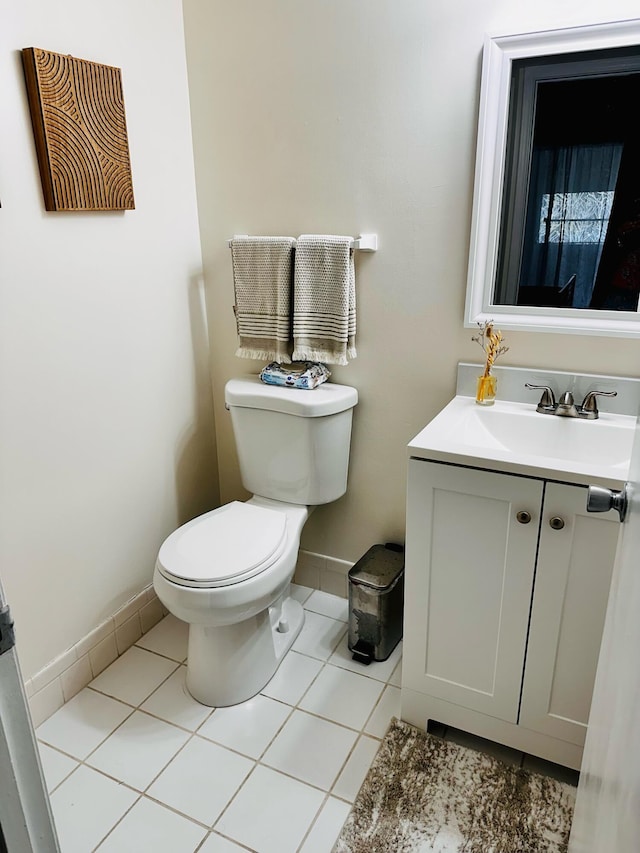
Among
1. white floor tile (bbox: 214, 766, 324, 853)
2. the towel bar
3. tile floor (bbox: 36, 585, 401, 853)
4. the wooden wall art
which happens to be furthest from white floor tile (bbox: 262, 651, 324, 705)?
the wooden wall art

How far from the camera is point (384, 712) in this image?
5.64 feet

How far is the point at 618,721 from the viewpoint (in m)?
0.71

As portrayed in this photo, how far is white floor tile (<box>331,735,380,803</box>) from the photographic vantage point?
149 cm

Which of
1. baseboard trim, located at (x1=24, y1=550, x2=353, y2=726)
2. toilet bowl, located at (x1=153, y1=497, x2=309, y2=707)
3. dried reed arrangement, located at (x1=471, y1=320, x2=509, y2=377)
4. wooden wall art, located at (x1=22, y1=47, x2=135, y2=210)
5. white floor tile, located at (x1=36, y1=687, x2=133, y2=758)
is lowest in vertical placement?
white floor tile, located at (x1=36, y1=687, x2=133, y2=758)

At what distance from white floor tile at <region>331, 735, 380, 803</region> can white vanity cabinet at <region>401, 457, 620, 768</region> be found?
0.68 ft

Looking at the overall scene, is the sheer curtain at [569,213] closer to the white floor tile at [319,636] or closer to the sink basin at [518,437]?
the sink basin at [518,437]

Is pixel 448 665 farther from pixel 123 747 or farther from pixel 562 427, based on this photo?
pixel 123 747

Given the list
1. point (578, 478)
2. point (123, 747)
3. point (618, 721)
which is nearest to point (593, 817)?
point (618, 721)

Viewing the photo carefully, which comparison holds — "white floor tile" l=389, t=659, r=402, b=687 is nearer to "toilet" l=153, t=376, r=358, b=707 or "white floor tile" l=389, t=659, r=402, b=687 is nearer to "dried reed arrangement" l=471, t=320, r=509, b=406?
"toilet" l=153, t=376, r=358, b=707

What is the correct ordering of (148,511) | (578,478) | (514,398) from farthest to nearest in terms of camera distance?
(148,511)
(514,398)
(578,478)

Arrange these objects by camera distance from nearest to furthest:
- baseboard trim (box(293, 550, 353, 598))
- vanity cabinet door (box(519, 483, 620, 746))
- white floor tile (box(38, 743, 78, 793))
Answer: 1. vanity cabinet door (box(519, 483, 620, 746))
2. white floor tile (box(38, 743, 78, 793))
3. baseboard trim (box(293, 550, 353, 598))

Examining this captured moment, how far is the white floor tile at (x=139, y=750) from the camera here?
5.05ft

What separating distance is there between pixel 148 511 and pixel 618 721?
159cm

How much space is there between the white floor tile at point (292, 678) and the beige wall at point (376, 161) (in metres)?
0.49
